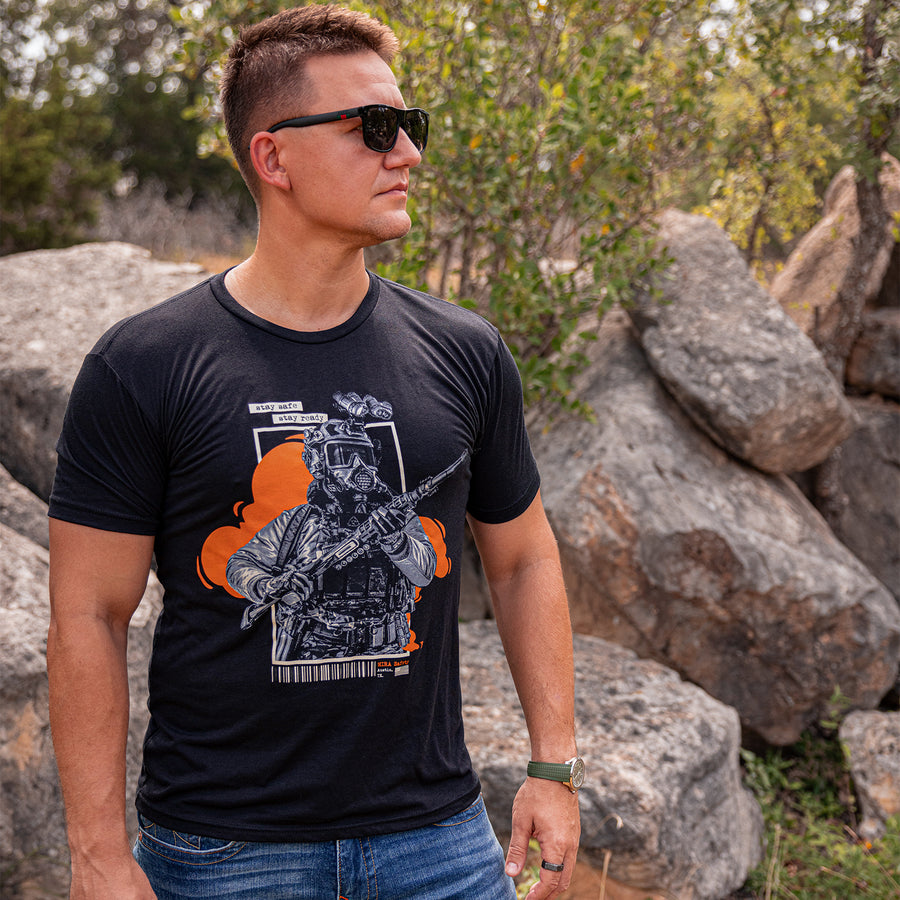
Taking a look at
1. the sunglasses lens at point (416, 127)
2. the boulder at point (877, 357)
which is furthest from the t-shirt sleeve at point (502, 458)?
the boulder at point (877, 357)

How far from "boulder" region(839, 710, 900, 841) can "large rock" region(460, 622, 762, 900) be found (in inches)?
20.2

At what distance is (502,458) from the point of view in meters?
1.89

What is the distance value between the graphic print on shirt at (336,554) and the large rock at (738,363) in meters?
3.03

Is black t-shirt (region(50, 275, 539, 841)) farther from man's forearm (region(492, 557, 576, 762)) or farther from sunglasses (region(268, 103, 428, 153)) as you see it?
sunglasses (region(268, 103, 428, 153))

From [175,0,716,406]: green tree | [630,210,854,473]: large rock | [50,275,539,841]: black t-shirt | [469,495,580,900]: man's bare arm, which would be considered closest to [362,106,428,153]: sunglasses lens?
[50,275,539,841]: black t-shirt

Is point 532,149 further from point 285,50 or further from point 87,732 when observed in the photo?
point 87,732

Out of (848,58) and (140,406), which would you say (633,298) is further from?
(140,406)

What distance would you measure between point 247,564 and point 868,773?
350cm

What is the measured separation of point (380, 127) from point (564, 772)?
49.3 inches

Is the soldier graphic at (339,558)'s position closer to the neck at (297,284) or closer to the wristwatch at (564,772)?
the neck at (297,284)

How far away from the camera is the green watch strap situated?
5.89 ft

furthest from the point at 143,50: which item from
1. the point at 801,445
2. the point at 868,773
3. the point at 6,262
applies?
the point at 868,773

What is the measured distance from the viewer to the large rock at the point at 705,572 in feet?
13.7

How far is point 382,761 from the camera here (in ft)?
5.35
